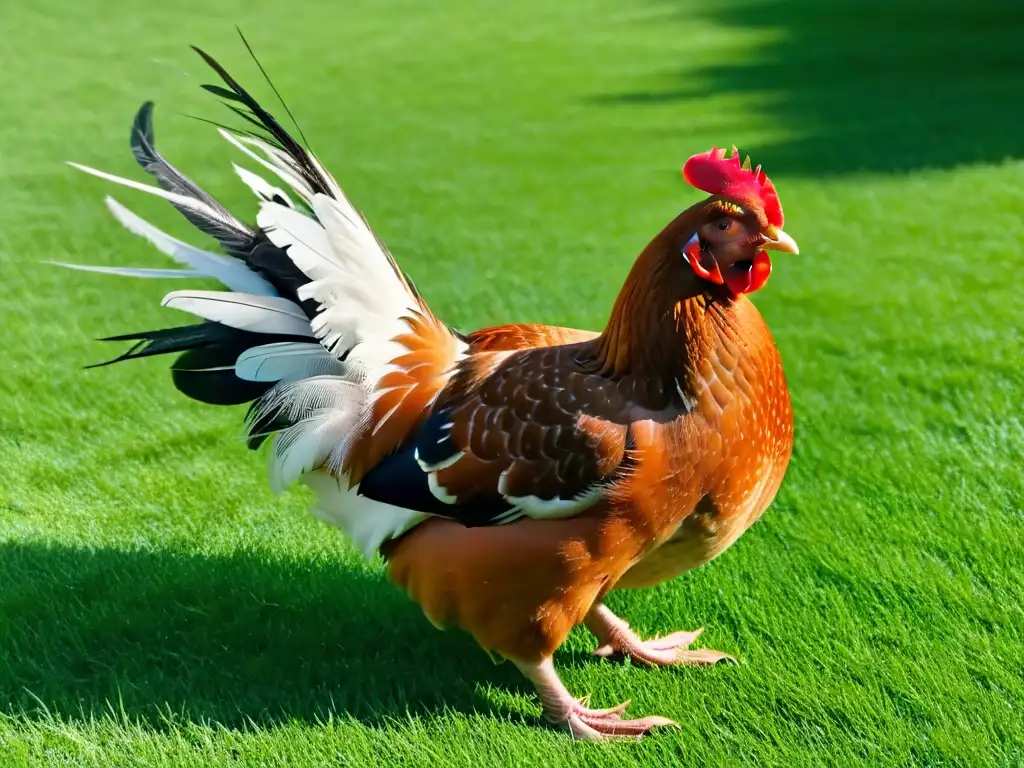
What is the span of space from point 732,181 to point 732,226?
0.13 meters

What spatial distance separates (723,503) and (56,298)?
4.95m

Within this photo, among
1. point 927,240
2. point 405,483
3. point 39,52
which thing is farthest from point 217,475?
point 39,52

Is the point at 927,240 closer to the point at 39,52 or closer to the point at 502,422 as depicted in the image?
the point at 502,422

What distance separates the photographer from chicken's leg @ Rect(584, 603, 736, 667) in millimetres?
3307

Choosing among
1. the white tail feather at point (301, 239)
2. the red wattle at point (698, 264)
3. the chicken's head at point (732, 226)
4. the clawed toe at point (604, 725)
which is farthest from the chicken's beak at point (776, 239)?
the clawed toe at point (604, 725)

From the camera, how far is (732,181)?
9.02ft

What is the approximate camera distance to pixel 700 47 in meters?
14.7

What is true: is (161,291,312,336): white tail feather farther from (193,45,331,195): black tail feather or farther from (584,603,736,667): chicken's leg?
(584,603,736,667): chicken's leg

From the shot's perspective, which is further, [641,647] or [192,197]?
[641,647]

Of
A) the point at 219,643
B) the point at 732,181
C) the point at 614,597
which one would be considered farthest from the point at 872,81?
the point at 219,643

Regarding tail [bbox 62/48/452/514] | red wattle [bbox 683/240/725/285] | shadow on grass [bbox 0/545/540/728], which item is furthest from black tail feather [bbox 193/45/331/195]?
shadow on grass [bbox 0/545/540/728]

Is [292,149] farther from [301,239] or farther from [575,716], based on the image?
[575,716]

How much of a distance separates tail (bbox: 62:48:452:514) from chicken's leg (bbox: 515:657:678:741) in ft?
1.94

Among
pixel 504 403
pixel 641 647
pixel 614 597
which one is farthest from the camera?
pixel 614 597
